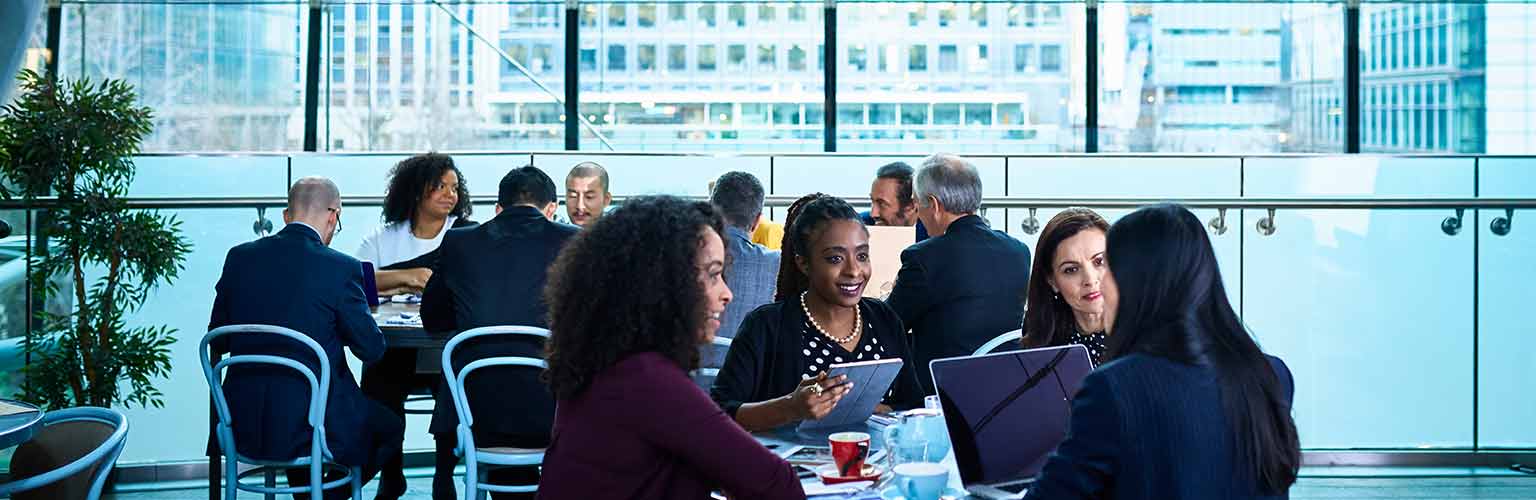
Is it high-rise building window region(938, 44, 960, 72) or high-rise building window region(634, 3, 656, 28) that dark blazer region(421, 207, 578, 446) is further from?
high-rise building window region(938, 44, 960, 72)

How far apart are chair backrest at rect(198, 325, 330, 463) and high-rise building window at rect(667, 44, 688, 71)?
Result: 12.6 ft

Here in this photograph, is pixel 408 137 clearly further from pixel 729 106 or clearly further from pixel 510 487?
pixel 510 487

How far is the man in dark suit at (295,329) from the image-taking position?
4.12 metres

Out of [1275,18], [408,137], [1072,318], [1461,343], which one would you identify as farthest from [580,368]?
[1275,18]

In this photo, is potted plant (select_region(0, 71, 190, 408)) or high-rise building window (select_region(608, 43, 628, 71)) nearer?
potted plant (select_region(0, 71, 190, 408))

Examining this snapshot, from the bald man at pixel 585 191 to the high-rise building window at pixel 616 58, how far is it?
73.1 inches

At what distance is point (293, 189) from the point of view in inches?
173

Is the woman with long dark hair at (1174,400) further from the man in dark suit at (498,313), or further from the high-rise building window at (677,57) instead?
the high-rise building window at (677,57)

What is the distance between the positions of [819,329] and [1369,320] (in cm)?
402

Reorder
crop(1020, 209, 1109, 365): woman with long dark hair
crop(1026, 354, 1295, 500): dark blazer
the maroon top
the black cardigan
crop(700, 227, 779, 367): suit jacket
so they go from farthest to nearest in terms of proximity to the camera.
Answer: crop(700, 227, 779, 367): suit jacket, crop(1020, 209, 1109, 365): woman with long dark hair, the black cardigan, the maroon top, crop(1026, 354, 1295, 500): dark blazer

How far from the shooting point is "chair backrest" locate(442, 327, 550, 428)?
383 centimetres

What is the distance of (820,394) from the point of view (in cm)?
262

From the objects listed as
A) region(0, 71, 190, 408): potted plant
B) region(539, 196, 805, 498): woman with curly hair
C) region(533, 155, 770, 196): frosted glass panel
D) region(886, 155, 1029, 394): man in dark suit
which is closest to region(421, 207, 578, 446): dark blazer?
region(886, 155, 1029, 394): man in dark suit

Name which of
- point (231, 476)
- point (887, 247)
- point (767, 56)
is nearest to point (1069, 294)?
point (887, 247)
